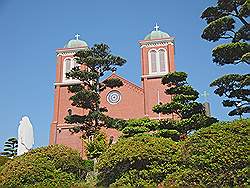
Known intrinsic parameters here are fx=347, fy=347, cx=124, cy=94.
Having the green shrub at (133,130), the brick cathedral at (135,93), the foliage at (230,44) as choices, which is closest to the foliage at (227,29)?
the foliage at (230,44)

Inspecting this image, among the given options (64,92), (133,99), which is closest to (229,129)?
(133,99)

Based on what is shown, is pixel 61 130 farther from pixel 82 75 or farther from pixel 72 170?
pixel 72 170

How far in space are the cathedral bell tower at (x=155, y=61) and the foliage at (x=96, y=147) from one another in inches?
644

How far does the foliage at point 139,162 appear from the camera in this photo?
10961 mm

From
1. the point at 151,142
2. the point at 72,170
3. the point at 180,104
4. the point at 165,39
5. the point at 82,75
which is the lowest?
the point at 72,170

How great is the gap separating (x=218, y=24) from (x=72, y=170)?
24.9ft

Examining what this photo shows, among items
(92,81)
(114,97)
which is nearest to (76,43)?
(114,97)

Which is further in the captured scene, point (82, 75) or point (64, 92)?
point (64, 92)

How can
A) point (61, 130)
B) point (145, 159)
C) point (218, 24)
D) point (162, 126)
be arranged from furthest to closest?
point (61, 130)
point (162, 126)
point (218, 24)
point (145, 159)

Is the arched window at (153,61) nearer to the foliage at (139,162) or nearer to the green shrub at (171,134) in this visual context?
the green shrub at (171,134)

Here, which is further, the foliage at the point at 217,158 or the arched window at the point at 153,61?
the arched window at the point at 153,61

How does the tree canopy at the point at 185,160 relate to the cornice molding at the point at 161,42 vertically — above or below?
below

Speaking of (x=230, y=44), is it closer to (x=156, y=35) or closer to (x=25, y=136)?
(x=25, y=136)

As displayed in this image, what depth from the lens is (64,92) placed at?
34.6 m
